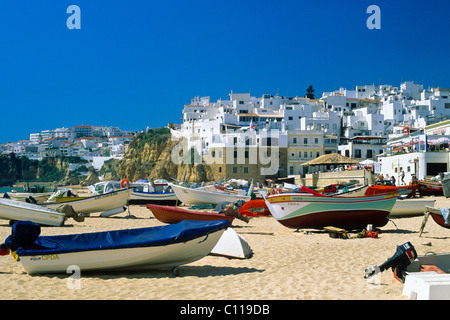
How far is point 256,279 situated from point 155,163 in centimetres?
6319

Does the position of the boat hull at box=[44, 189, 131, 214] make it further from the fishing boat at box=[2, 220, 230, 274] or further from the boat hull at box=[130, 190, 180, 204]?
the fishing boat at box=[2, 220, 230, 274]

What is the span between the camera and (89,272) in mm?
8250

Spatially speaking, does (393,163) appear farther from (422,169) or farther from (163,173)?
(163,173)

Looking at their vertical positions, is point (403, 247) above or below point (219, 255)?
above

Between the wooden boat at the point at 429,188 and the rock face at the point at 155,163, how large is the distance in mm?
33049

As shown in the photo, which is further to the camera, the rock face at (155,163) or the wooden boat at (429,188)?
the rock face at (155,163)

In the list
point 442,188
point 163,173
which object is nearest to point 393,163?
point 442,188

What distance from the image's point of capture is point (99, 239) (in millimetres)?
8953

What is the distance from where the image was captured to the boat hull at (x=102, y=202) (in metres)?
20.7

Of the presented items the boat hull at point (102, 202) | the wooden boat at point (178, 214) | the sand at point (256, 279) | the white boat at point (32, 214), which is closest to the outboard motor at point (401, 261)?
the sand at point (256, 279)

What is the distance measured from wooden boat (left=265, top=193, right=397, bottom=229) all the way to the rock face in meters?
42.6

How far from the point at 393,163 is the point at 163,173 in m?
38.1

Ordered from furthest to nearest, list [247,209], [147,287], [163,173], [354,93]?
[354,93] → [163,173] → [247,209] → [147,287]

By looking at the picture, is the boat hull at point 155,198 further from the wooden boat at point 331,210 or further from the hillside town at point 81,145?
the hillside town at point 81,145
